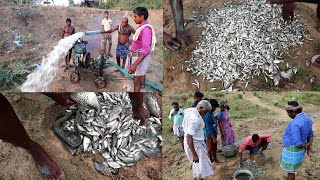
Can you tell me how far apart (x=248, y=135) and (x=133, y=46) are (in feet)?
5.11

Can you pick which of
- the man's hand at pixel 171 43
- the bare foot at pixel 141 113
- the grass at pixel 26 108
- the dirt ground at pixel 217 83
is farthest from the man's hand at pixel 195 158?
the grass at pixel 26 108

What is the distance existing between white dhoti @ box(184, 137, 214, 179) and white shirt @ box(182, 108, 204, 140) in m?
0.07

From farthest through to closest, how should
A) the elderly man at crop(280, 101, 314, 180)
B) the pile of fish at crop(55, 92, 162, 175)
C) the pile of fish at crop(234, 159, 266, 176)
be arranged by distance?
the pile of fish at crop(55, 92, 162, 175) → the pile of fish at crop(234, 159, 266, 176) → the elderly man at crop(280, 101, 314, 180)

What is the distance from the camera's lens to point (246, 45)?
191 inches

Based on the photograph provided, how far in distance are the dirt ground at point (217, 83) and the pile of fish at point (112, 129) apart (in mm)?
389

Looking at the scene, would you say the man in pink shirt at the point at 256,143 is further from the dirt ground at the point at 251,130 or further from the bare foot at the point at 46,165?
the bare foot at the point at 46,165

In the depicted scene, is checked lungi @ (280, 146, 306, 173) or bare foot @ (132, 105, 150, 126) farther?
bare foot @ (132, 105, 150, 126)

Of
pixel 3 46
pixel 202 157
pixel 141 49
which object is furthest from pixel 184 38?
pixel 3 46

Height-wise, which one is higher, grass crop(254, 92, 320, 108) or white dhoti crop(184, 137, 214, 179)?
grass crop(254, 92, 320, 108)

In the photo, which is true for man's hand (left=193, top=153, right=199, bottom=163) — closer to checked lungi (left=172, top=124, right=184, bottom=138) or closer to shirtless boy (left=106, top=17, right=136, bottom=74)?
checked lungi (left=172, top=124, right=184, bottom=138)

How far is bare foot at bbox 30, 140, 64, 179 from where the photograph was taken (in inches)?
165

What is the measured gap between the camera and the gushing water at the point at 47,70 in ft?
15.7

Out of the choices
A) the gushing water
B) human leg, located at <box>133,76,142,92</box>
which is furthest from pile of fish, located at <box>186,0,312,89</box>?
the gushing water

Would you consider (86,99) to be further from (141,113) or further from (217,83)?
(217,83)
